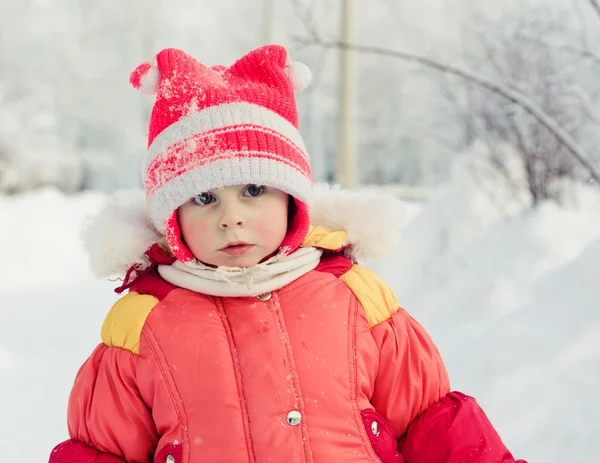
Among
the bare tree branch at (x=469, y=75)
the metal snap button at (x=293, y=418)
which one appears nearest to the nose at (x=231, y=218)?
the metal snap button at (x=293, y=418)

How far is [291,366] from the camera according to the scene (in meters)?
1.39

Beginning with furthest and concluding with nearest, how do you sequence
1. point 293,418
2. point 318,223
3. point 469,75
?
point 469,75, point 318,223, point 293,418

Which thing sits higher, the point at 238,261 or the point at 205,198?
the point at 205,198

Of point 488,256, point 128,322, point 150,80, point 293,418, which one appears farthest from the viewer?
point 488,256

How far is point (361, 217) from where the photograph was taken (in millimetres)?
1653

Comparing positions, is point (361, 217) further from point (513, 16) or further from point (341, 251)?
point (513, 16)

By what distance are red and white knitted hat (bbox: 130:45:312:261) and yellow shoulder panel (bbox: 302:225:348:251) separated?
2.4 inches

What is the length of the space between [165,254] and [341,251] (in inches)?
17.8

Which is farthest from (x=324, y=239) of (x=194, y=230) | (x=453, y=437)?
(x=453, y=437)

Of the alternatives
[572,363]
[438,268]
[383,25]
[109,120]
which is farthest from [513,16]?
[109,120]

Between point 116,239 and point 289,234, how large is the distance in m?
0.41

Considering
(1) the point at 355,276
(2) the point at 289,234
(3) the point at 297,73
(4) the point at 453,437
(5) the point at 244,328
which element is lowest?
(4) the point at 453,437

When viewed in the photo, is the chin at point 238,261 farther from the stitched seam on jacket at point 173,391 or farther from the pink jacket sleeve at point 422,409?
the pink jacket sleeve at point 422,409

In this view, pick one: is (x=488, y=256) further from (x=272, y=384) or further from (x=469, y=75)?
(x=272, y=384)
